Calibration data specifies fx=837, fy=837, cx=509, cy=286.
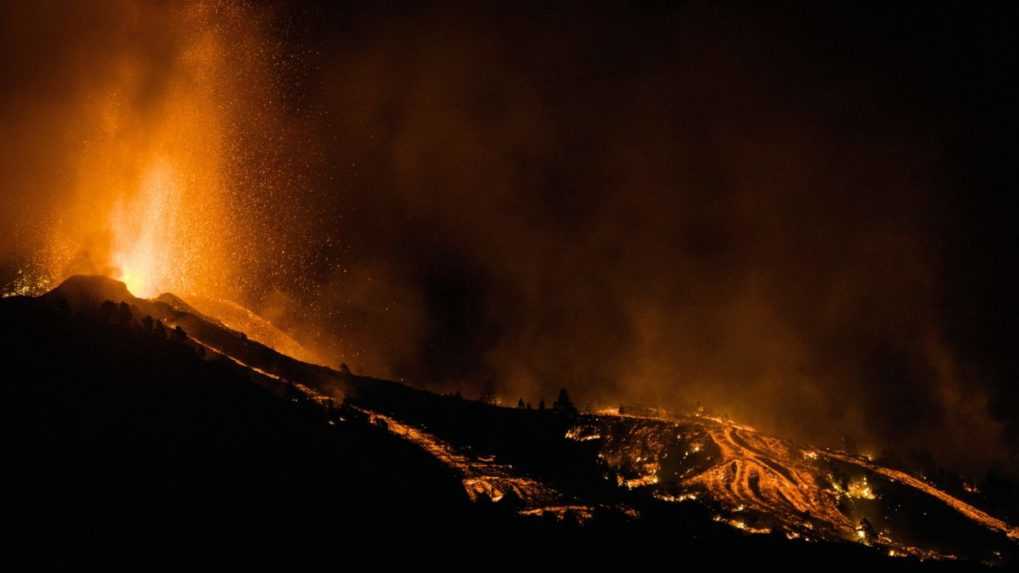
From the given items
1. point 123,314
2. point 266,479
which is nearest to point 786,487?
point 266,479

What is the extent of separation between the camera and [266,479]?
6206 cm

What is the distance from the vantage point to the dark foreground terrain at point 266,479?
174ft

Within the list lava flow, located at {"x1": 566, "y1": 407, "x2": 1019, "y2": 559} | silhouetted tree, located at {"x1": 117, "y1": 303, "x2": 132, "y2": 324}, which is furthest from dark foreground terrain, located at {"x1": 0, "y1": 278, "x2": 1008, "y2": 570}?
lava flow, located at {"x1": 566, "y1": 407, "x2": 1019, "y2": 559}

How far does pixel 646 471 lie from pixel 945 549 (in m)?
32.9

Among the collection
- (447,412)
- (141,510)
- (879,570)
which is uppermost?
(447,412)

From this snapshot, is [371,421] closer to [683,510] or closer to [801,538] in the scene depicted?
[683,510]

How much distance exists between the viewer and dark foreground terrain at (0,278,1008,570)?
53.2m

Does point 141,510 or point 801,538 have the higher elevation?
point 801,538

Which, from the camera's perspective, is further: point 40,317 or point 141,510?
point 40,317

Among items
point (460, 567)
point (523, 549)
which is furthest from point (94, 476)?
point (523, 549)

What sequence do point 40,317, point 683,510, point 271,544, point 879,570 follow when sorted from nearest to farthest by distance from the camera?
point 271,544, point 879,570, point 683,510, point 40,317

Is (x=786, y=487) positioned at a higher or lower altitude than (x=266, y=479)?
higher

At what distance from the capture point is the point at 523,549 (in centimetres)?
5706

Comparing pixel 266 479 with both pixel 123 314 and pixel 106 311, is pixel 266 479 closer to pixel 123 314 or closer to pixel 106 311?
pixel 123 314
